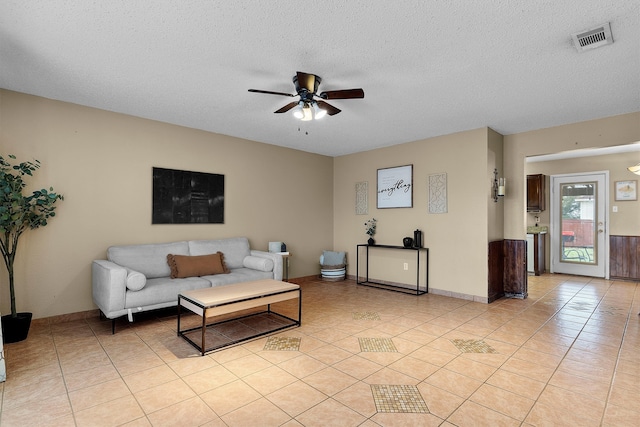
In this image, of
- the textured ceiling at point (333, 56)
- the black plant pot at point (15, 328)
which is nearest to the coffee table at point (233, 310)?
the black plant pot at point (15, 328)

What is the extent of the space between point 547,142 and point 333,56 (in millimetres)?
3686

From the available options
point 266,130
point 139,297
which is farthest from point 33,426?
point 266,130

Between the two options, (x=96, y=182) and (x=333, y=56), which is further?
(x=96, y=182)

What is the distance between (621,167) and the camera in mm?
6223

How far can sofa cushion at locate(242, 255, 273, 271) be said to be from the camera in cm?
448

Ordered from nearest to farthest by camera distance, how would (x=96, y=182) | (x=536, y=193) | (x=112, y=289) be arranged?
(x=112, y=289), (x=96, y=182), (x=536, y=193)

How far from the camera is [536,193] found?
6895mm

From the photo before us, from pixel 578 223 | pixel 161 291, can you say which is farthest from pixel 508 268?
pixel 161 291

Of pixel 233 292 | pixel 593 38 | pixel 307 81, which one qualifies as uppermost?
pixel 593 38

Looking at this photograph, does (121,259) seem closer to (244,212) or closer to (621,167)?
(244,212)

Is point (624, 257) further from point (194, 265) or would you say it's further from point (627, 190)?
point (194, 265)

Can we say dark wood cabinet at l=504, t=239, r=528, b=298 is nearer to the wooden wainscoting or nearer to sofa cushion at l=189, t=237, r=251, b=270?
the wooden wainscoting

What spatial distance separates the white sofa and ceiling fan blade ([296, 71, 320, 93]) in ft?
8.06

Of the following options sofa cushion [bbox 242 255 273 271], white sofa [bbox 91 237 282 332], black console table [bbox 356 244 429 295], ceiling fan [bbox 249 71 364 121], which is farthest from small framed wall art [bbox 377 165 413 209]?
ceiling fan [bbox 249 71 364 121]
